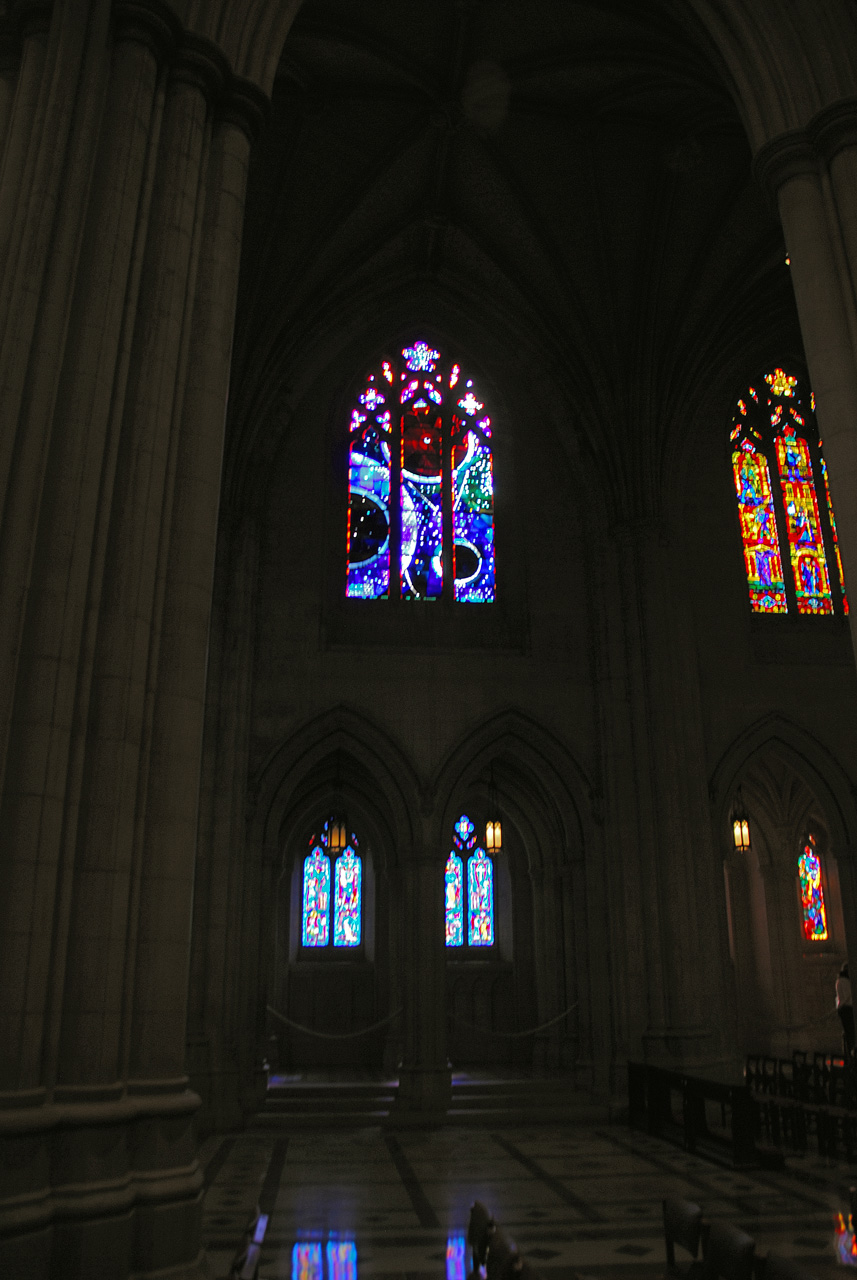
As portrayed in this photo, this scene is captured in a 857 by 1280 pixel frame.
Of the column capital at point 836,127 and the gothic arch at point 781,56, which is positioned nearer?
the column capital at point 836,127

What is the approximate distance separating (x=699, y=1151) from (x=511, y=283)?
1342 cm

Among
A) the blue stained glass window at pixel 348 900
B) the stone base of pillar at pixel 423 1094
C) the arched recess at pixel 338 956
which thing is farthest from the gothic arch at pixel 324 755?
the blue stained glass window at pixel 348 900

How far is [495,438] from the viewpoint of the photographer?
17.8 m

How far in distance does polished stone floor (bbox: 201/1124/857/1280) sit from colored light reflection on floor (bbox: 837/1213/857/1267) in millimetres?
74

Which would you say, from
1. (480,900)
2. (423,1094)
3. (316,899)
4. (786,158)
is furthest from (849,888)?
(786,158)

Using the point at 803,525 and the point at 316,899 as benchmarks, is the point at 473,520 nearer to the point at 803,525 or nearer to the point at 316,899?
the point at 803,525

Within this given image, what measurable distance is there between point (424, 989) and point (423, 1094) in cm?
139

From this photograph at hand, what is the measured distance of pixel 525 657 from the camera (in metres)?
16.3

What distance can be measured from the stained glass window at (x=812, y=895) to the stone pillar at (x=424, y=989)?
1115cm

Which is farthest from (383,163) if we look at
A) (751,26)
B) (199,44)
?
(199,44)

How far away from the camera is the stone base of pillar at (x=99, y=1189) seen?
16.1 ft

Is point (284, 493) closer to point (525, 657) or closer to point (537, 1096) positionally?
point (525, 657)

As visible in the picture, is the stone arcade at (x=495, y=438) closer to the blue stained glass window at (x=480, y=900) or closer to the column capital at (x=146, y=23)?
the column capital at (x=146, y=23)

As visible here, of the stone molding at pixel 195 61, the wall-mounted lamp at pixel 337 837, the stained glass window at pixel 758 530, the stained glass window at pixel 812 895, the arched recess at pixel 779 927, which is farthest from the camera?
Answer: the stained glass window at pixel 812 895
